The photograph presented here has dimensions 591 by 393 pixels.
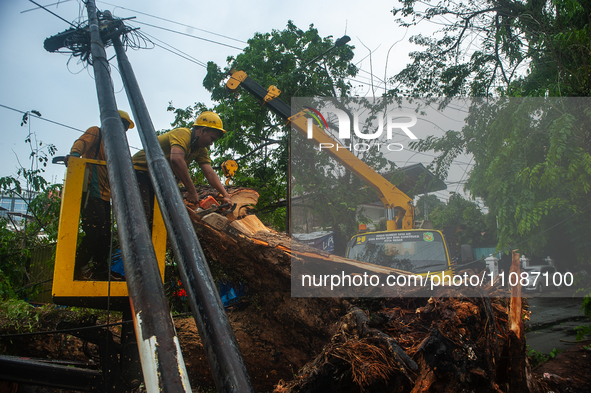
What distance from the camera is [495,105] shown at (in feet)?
22.1

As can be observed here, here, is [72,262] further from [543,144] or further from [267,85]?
[267,85]

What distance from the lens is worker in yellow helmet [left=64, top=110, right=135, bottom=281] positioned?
9.21ft

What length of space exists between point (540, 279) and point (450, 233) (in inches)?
478

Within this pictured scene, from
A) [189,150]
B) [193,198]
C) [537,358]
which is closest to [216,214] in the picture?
[193,198]

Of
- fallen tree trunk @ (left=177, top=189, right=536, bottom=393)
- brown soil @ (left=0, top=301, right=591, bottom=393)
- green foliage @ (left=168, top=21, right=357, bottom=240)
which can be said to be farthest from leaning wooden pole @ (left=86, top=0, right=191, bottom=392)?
green foliage @ (left=168, top=21, right=357, bottom=240)

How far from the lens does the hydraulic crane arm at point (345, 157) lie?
720cm

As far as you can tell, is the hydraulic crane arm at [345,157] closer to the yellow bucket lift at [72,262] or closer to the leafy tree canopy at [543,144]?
the leafy tree canopy at [543,144]

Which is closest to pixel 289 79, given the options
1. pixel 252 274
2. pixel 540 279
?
pixel 252 274

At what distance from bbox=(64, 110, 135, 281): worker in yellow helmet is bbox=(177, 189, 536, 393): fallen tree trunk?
0.81 metres

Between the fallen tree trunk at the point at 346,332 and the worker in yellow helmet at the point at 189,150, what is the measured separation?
40cm

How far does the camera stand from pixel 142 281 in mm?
1114

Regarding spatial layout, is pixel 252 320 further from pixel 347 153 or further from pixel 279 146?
pixel 279 146

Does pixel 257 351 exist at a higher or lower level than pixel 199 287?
lower

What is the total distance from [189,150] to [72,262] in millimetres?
1391
